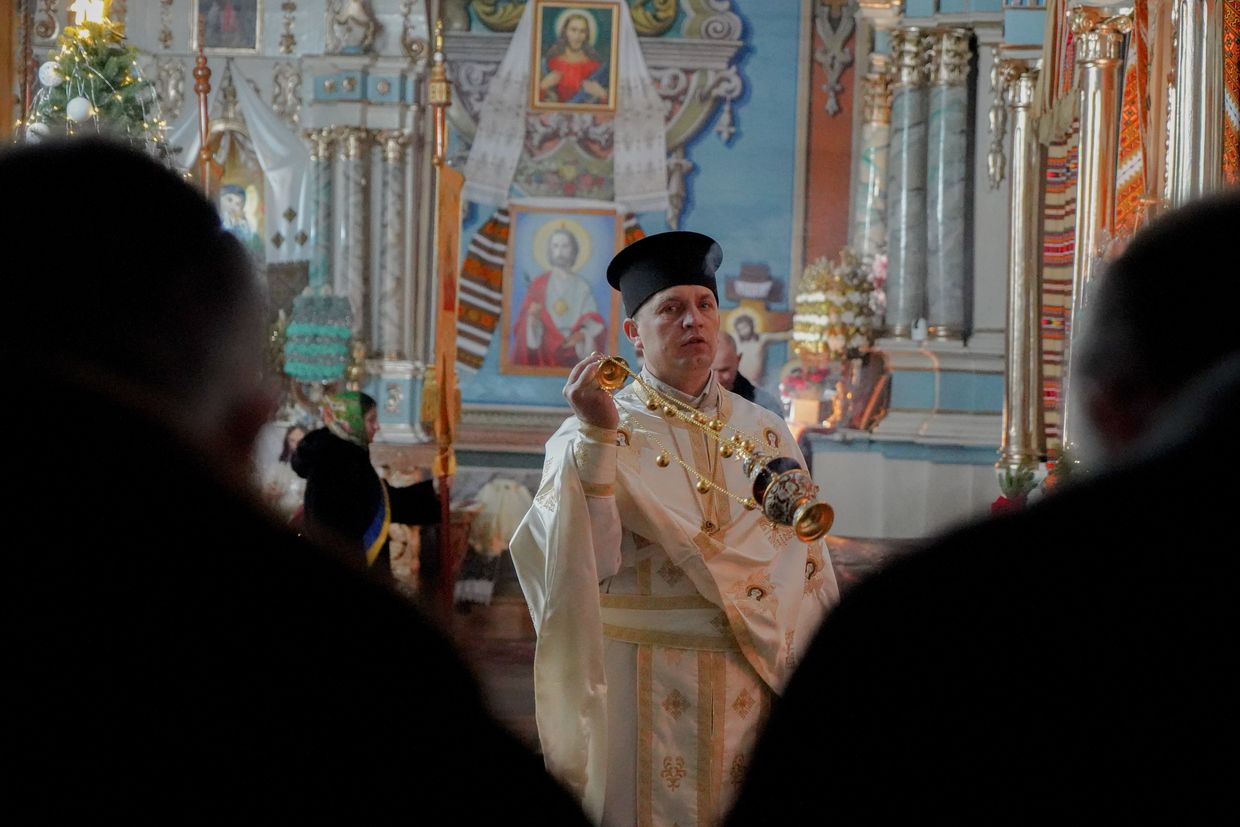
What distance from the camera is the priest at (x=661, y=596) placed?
3801 mm

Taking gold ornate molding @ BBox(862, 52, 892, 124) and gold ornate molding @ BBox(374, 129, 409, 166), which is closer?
gold ornate molding @ BBox(862, 52, 892, 124)

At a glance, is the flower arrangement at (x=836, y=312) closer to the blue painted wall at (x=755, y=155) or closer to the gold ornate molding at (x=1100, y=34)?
the blue painted wall at (x=755, y=155)

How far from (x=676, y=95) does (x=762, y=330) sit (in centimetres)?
212

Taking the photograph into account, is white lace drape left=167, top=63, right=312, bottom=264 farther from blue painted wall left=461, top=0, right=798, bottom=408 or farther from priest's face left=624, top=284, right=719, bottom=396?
priest's face left=624, top=284, right=719, bottom=396

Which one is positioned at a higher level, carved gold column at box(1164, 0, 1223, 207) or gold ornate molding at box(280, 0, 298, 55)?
gold ornate molding at box(280, 0, 298, 55)

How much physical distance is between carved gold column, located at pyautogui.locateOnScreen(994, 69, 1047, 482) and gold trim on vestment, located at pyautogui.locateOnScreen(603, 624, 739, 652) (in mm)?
3372

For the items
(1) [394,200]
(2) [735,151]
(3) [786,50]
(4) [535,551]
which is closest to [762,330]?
(2) [735,151]


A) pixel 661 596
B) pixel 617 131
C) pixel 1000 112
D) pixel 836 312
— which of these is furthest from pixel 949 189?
pixel 661 596

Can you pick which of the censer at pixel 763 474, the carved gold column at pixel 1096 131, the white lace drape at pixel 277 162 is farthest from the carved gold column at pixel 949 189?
the censer at pixel 763 474

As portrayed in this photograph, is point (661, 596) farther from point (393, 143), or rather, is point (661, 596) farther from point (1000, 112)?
point (393, 143)

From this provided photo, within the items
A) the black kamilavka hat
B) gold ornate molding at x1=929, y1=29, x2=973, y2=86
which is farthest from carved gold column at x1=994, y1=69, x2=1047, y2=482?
gold ornate molding at x1=929, y1=29, x2=973, y2=86

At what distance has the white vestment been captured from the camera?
380 centimetres

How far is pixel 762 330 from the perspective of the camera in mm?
13000

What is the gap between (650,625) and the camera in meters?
3.95
